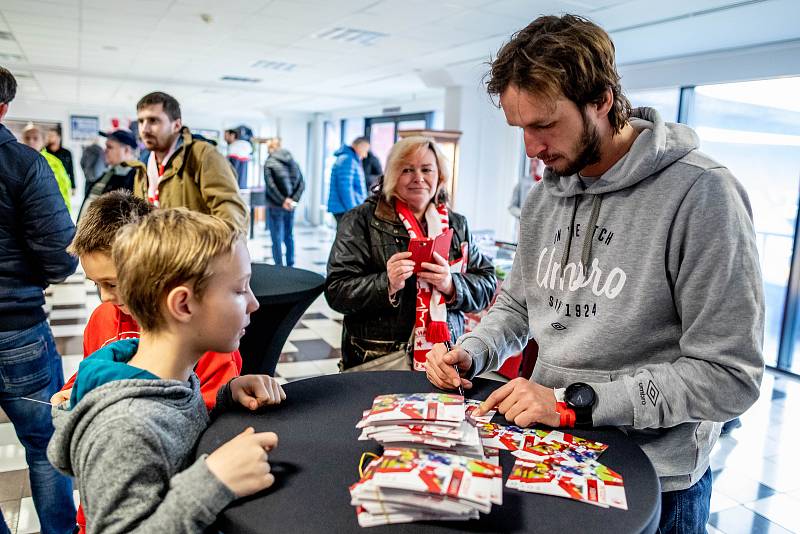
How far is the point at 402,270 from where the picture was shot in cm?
225

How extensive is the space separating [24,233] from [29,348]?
38cm

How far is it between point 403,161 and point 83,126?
17.1 m

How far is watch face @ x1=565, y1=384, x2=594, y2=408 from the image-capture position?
117 centimetres

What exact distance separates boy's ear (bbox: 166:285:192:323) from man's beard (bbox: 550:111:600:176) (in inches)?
31.8

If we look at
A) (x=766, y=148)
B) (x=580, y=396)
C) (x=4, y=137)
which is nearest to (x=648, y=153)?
(x=580, y=396)

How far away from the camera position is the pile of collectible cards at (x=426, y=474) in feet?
2.80

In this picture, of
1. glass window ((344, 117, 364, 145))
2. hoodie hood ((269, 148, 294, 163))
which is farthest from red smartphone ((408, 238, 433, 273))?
glass window ((344, 117, 364, 145))

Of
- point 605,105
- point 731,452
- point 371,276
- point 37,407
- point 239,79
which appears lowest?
point 731,452

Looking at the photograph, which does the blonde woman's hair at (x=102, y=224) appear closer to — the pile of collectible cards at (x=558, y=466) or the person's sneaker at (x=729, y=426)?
the pile of collectible cards at (x=558, y=466)

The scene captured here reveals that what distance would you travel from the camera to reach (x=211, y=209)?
2.85 meters

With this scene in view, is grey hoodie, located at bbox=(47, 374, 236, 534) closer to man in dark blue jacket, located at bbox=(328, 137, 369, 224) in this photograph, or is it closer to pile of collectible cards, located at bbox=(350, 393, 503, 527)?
pile of collectible cards, located at bbox=(350, 393, 503, 527)

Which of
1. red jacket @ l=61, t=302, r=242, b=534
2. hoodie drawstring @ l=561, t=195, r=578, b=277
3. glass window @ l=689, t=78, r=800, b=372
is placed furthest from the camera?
glass window @ l=689, t=78, r=800, b=372

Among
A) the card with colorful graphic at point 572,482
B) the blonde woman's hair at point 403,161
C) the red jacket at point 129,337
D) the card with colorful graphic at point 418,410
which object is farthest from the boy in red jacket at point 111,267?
the blonde woman's hair at point 403,161

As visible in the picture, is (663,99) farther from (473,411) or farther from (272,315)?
(473,411)
